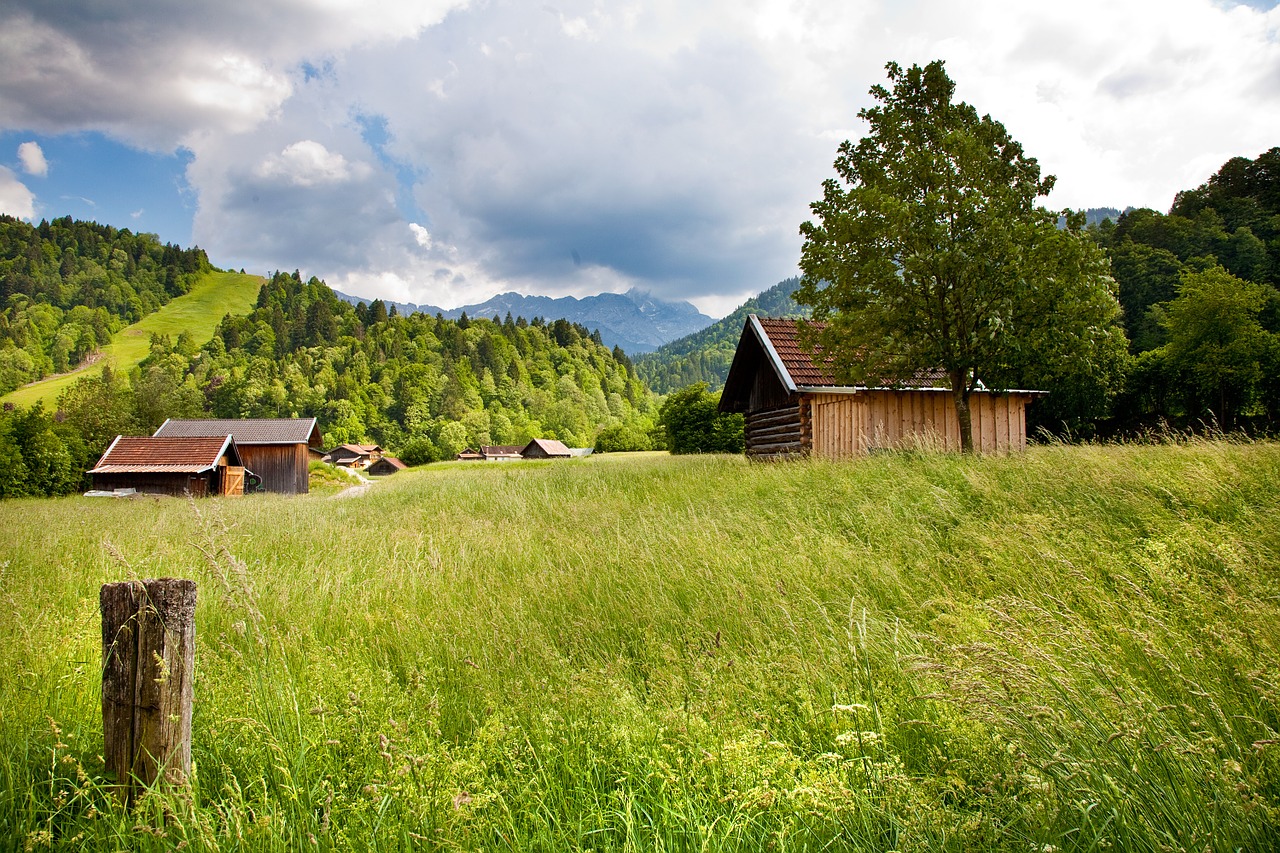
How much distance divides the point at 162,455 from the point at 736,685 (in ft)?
147

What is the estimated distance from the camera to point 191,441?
1459 inches

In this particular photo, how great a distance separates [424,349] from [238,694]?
14004 centimetres

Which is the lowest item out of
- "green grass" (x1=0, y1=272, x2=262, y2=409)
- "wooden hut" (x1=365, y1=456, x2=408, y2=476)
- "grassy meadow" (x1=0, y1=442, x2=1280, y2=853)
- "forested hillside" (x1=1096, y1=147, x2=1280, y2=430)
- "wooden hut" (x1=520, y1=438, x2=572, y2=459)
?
"wooden hut" (x1=365, y1=456, x2=408, y2=476)

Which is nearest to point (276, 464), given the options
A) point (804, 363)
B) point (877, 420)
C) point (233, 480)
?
point (233, 480)

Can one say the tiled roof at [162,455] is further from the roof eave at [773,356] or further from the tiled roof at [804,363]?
the tiled roof at [804,363]

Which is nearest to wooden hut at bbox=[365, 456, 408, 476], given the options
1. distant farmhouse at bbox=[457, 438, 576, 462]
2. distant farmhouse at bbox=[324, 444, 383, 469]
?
distant farmhouse at bbox=[324, 444, 383, 469]

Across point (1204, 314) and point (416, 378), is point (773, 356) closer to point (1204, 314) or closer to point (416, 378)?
point (1204, 314)

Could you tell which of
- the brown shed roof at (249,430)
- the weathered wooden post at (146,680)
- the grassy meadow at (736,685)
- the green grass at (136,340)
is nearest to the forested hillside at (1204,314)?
the grassy meadow at (736,685)

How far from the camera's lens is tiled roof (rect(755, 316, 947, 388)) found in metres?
15.1

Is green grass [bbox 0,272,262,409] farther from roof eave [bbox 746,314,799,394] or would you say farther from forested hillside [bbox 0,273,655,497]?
roof eave [bbox 746,314,799,394]

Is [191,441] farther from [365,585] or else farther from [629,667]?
[629,667]

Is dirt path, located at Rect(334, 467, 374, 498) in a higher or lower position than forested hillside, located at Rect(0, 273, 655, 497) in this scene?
lower

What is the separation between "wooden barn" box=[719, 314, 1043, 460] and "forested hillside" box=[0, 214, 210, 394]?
177 m

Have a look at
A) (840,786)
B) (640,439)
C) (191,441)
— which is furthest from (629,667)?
(640,439)
